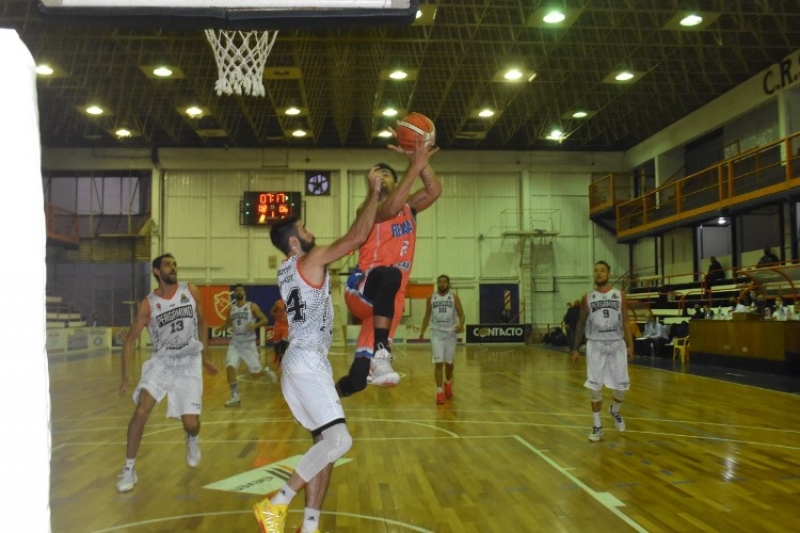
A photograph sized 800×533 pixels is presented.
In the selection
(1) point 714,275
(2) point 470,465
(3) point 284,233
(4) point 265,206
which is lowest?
(2) point 470,465

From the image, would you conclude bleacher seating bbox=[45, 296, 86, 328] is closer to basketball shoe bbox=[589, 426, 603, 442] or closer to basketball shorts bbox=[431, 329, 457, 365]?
basketball shorts bbox=[431, 329, 457, 365]

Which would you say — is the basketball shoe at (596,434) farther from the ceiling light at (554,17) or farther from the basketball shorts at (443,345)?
the ceiling light at (554,17)

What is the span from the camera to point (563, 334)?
1004 inches

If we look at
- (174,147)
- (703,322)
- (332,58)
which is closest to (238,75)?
(332,58)

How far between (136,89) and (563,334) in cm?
1709

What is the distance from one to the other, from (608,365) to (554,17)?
10.4m

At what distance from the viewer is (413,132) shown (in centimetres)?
398

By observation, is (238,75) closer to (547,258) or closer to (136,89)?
(136,89)

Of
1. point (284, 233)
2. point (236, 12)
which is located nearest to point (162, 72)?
point (284, 233)

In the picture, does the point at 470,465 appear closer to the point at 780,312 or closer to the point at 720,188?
the point at 780,312

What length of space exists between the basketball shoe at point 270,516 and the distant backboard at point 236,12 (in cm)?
267

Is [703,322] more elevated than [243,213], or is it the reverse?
[243,213]

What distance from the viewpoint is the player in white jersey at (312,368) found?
3.95 meters

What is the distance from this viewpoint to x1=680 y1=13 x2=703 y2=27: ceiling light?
51.9ft
